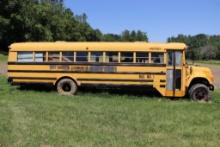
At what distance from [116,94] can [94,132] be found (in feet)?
33.8

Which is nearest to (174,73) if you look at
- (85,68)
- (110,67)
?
(110,67)

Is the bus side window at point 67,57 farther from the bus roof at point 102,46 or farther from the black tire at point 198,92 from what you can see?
the black tire at point 198,92

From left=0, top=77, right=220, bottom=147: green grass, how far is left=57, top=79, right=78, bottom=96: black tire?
1709mm

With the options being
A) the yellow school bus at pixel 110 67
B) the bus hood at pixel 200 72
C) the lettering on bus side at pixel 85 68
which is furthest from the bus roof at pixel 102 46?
the bus hood at pixel 200 72

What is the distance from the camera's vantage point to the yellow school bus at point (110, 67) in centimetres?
→ 2155

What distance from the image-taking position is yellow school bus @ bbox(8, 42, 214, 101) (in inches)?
848

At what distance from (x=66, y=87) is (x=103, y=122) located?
887cm

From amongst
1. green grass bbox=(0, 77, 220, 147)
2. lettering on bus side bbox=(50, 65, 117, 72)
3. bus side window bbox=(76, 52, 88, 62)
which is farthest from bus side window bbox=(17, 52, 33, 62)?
green grass bbox=(0, 77, 220, 147)

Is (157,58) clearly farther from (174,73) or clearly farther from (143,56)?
(174,73)

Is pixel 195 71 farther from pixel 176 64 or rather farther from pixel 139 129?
pixel 139 129

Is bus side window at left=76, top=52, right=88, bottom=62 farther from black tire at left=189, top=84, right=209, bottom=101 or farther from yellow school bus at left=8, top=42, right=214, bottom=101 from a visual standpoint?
black tire at left=189, top=84, right=209, bottom=101

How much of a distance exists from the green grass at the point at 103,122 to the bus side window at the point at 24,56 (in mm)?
2728

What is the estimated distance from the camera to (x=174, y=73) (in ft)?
70.7

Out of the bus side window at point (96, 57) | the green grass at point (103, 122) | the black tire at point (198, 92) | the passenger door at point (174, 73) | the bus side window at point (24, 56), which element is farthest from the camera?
the bus side window at point (24, 56)
